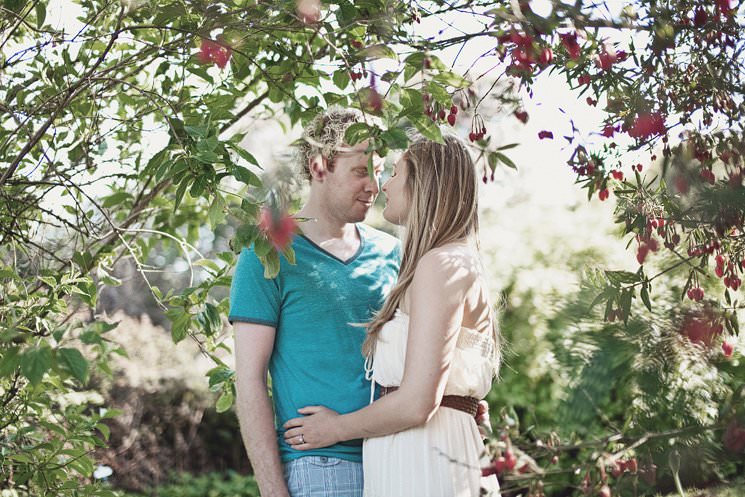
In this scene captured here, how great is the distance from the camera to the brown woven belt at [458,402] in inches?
79.7

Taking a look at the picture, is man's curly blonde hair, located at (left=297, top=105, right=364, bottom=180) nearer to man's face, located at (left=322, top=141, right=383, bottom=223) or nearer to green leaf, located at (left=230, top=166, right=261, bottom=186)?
man's face, located at (left=322, top=141, right=383, bottom=223)

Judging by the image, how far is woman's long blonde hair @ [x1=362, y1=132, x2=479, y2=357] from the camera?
6.75 feet

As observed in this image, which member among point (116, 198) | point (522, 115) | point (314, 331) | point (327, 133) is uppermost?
point (116, 198)

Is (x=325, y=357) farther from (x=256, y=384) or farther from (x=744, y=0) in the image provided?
(x=744, y=0)

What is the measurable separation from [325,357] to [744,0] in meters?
1.27

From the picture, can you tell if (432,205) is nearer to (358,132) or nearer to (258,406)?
(358,132)

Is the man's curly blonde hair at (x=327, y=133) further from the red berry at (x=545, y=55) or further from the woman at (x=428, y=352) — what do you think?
the red berry at (x=545, y=55)

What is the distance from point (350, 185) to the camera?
2.34m

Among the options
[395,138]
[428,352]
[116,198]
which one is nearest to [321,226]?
[428,352]

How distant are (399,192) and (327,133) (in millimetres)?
396

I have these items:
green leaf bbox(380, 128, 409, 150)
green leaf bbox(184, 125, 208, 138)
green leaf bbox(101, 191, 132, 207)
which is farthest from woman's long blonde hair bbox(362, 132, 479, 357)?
green leaf bbox(101, 191, 132, 207)

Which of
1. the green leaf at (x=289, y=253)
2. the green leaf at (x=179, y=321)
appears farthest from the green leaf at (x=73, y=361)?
the green leaf at (x=179, y=321)

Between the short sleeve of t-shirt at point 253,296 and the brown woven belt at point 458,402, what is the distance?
14.1 inches

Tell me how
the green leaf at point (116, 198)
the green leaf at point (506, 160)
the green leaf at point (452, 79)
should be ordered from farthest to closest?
the green leaf at point (116, 198)
the green leaf at point (452, 79)
the green leaf at point (506, 160)
